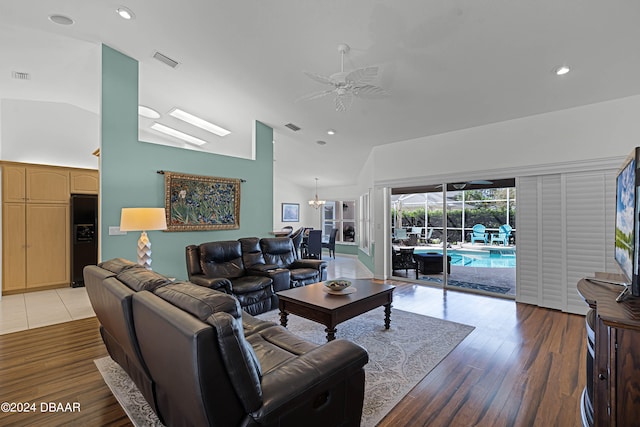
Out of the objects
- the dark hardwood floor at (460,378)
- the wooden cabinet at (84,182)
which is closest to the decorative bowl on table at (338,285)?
the dark hardwood floor at (460,378)

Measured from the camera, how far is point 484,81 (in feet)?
12.1

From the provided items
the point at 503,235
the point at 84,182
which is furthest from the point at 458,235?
the point at 84,182

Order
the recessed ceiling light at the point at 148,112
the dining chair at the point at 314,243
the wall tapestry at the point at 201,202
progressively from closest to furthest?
the wall tapestry at the point at 201,202 → the recessed ceiling light at the point at 148,112 → the dining chair at the point at 314,243

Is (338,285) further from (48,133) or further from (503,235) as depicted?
(48,133)

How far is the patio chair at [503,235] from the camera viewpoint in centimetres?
494

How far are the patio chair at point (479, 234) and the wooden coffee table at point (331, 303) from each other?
2853 mm

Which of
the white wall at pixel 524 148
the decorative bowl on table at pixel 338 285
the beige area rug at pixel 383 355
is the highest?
the white wall at pixel 524 148

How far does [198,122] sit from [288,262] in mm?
3729

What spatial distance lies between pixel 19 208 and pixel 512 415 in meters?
7.16

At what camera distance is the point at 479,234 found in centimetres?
539

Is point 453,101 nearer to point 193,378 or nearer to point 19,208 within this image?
point 193,378

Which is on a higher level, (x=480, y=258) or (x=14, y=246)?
(x=14, y=246)

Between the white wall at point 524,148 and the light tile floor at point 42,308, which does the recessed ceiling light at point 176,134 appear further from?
the white wall at point 524,148

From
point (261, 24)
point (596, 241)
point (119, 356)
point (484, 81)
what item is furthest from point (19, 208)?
point (596, 241)
